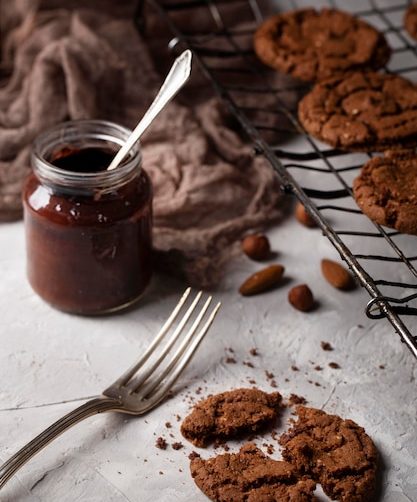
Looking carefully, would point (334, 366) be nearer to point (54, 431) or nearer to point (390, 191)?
point (390, 191)

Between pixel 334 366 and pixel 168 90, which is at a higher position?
pixel 168 90

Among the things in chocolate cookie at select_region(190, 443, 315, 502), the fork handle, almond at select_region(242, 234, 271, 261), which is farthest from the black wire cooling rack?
the fork handle

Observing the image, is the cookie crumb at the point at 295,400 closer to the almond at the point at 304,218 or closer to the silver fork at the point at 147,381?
the silver fork at the point at 147,381

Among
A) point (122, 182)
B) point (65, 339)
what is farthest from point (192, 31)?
point (65, 339)

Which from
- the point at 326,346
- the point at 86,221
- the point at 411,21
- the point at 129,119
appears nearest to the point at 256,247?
the point at 326,346

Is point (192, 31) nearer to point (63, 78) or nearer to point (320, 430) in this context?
point (63, 78)
